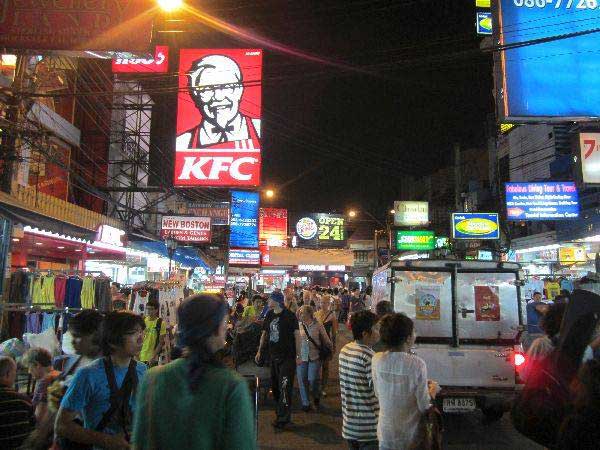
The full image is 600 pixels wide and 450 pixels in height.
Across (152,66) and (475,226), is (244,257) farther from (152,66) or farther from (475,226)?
(152,66)

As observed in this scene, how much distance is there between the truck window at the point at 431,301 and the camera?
27.0 feet

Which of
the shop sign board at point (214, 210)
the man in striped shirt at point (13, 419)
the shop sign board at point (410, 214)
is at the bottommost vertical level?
the man in striped shirt at point (13, 419)

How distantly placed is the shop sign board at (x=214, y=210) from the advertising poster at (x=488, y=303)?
21.1m

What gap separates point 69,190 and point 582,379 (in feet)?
76.0

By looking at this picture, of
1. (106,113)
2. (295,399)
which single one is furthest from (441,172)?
(295,399)

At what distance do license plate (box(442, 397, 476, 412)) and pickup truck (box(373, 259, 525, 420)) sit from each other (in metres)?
0.10

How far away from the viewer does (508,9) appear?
42.3ft

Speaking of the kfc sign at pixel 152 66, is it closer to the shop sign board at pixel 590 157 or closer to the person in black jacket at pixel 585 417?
the shop sign board at pixel 590 157

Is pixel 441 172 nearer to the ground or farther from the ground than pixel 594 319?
farther from the ground

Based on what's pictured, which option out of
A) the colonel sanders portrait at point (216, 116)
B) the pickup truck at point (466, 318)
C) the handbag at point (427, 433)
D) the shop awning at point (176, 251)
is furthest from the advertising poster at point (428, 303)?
the shop awning at point (176, 251)

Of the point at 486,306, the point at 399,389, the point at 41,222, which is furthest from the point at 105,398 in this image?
the point at 41,222

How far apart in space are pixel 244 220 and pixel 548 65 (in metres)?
20.0

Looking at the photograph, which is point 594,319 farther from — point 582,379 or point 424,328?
point 424,328

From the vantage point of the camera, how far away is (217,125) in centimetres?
1636
